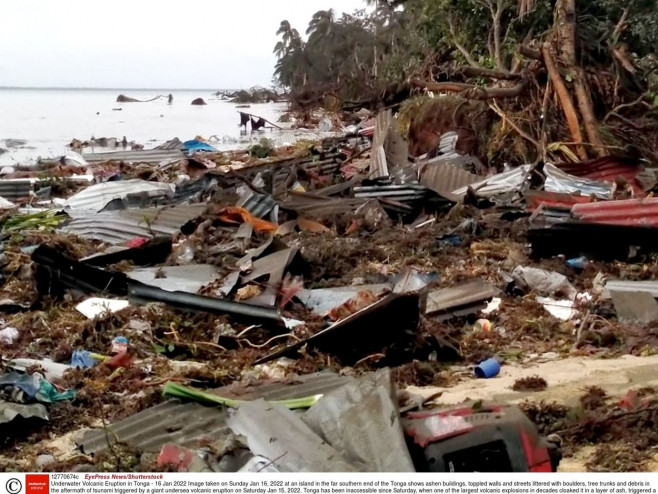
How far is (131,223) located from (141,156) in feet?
29.9

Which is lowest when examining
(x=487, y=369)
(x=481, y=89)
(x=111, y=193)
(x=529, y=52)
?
(x=487, y=369)

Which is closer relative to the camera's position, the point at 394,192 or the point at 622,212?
the point at 622,212

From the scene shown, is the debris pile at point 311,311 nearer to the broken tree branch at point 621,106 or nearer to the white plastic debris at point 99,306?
the white plastic debris at point 99,306

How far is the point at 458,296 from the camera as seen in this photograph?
19.1ft

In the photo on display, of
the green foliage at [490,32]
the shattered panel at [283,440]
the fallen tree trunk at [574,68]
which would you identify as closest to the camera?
the shattered panel at [283,440]

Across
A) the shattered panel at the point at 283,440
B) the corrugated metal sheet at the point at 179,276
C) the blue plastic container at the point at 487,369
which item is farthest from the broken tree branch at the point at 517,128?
the shattered panel at the point at 283,440

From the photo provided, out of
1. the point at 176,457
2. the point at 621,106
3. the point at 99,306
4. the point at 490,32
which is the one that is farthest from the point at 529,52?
the point at 176,457

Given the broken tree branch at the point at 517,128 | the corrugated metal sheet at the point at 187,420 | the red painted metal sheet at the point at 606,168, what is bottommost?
the corrugated metal sheet at the point at 187,420

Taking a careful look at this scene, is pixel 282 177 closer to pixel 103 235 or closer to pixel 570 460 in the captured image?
pixel 103 235

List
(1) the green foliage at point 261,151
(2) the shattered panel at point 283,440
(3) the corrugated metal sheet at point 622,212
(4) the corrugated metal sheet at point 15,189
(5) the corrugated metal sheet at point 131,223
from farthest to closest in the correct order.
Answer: (1) the green foliage at point 261,151, (4) the corrugated metal sheet at point 15,189, (5) the corrugated metal sheet at point 131,223, (3) the corrugated metal sheet at point 622,212, (2) the shattered panel at point 283,440

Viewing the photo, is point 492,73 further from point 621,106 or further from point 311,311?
point 311,311

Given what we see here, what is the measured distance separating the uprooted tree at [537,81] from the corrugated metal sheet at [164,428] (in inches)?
301

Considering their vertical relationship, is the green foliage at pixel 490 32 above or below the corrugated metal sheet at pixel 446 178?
above

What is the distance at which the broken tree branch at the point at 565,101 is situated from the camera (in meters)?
10.2
